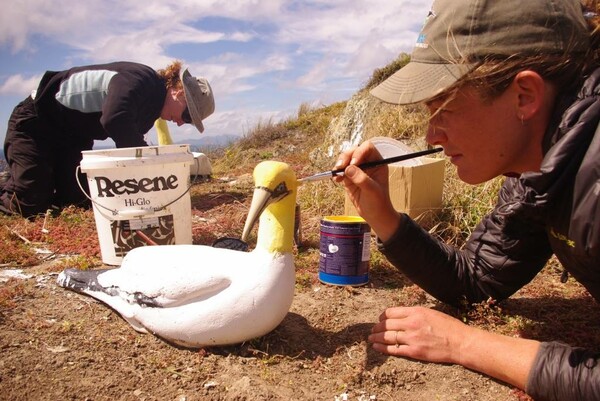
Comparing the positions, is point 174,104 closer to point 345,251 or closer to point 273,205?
point 345,251

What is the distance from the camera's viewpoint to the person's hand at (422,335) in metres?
2.07

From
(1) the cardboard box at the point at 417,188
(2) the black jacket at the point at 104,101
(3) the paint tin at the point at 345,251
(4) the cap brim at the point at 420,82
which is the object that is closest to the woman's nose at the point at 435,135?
(4) the cap brim at the point at 420,82

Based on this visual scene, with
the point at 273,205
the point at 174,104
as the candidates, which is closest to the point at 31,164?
the point at 174,104

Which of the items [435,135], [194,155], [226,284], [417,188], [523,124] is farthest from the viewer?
[194,155]

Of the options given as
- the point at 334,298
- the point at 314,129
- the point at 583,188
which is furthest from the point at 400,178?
the point at 314,129

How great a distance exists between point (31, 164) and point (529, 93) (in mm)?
5419

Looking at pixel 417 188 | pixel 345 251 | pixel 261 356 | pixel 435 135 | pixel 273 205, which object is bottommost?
pixel 261 356

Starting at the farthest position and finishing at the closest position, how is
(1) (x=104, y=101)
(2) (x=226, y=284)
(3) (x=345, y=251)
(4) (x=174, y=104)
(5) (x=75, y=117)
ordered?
(4) (x=174, y=104) → (5) (x=75, y=117) → (1) (x=104, y=101) → (3) (x=345, y=251) → (2) (x=226, y=284)

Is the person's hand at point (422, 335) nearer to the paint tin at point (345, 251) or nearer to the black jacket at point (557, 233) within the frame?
the black jacket at point (557, 233)

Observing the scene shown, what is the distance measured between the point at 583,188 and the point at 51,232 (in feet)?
14.4

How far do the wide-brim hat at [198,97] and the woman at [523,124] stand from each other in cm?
394

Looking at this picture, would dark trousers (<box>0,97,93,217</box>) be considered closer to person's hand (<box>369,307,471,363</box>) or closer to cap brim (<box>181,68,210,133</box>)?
cap brim (<box>181,68,210,133</box>)

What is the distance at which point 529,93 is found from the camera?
1663 millimetres

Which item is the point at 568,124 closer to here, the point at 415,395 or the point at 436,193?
the point at 415,395
